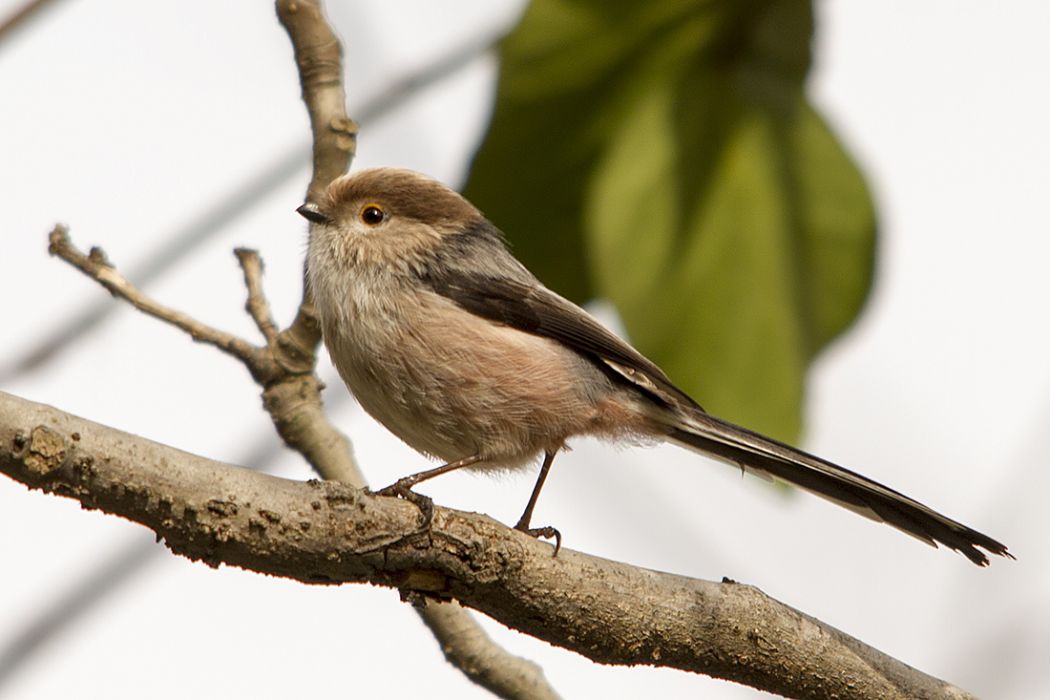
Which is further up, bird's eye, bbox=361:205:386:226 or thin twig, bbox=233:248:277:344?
bird's eye, bbox=361:205:386:226

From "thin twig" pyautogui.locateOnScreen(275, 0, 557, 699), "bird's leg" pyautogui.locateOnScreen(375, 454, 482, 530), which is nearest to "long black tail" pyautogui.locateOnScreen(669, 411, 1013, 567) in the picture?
"bird's leg" pyautogui.locateOnScreen(375, 454, 482, 530)

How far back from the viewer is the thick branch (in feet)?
5.62

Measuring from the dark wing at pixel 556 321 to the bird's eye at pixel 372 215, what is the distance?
0.32m

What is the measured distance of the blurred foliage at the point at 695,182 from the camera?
2.42 m

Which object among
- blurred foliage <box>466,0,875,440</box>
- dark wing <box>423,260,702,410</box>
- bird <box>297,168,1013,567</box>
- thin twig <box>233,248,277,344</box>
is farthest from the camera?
dark wing <box>423,260,702,410</box>

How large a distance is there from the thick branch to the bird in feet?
1.63

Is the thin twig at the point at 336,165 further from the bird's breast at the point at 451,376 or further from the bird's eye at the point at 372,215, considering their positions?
the bird's eye at the point at 372,215

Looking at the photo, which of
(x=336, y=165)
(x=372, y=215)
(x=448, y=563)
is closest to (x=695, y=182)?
(x=336, y=165)

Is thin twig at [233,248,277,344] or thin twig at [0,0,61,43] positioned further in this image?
thin twig at [233,248,277,344]

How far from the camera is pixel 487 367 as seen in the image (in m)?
2.93

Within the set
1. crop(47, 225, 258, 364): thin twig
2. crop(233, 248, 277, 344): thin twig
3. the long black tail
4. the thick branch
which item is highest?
the long black tail

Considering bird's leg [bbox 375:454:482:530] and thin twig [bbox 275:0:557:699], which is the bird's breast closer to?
bird's leg [bbox 375:454:482:530]

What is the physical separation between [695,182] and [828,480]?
0.86 m

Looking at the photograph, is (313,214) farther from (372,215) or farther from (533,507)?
(533,507)
